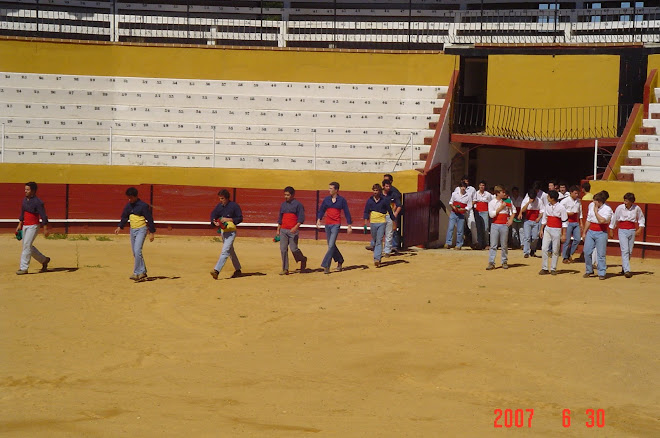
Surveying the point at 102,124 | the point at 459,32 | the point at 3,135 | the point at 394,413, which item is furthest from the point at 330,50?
the point at 394,413

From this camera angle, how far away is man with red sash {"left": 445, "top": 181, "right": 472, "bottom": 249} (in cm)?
2102

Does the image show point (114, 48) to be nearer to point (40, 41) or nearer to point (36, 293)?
point (40, 41)

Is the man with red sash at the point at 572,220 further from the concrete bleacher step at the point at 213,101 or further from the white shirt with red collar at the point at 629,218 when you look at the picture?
the concrete bleacher step at the point at 213,101

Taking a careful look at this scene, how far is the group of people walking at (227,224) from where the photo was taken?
621 inches

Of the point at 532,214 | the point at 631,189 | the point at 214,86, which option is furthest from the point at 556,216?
the point at 214,86

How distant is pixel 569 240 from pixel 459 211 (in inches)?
118

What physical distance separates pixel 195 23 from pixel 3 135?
8.22 metres

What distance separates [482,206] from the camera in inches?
827

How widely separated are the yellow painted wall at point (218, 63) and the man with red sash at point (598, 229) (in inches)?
405

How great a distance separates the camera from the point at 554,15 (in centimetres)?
2777

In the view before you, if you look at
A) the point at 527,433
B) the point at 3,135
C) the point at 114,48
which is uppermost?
the point at 114,48

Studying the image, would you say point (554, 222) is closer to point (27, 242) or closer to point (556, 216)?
point (556, 216)

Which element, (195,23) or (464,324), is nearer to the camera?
(464,324)

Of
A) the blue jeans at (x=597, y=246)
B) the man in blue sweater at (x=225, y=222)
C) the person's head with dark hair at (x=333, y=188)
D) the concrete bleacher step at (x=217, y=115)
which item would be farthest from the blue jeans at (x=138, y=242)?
the concrete bleacher step at (x=217, y=115)
